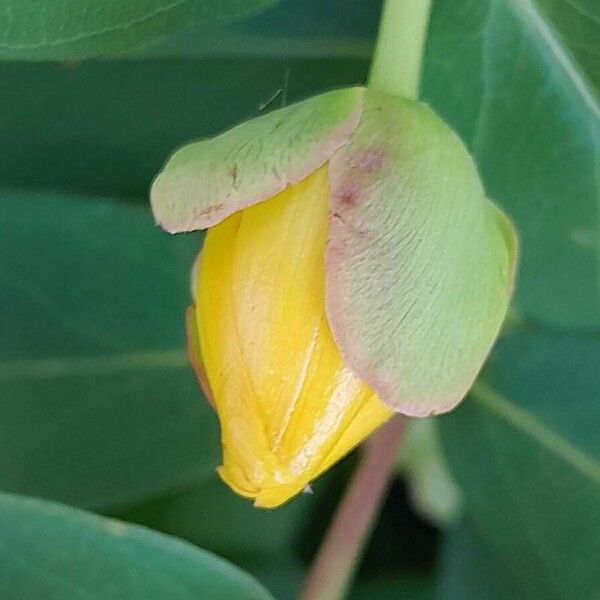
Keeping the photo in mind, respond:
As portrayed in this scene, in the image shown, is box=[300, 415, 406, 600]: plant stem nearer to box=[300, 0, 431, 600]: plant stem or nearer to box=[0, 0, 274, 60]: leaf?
box=[300, 0, 431, 600]: plant stem

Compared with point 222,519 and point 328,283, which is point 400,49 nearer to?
point 328,283

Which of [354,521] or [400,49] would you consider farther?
[354,521]

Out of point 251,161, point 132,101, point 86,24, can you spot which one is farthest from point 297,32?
point 251,161

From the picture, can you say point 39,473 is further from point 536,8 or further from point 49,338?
point 536,8

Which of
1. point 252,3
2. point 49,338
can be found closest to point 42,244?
point 49,338

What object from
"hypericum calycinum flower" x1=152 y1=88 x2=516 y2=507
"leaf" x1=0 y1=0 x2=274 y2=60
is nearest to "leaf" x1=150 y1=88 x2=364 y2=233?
"hypericum calycinum flower" x1=152 y1=88 x2=516 y2=507

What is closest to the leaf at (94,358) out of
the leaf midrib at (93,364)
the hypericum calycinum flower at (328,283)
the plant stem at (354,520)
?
the leaf midrib at (93,364)
